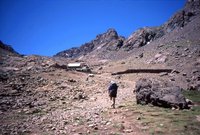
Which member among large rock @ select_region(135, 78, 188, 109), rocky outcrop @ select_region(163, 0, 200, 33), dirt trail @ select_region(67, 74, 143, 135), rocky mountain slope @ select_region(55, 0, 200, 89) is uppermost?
rocky outcrop @ select_region(163, 0, 200, 33)

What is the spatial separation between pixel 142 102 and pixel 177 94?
1988 mm

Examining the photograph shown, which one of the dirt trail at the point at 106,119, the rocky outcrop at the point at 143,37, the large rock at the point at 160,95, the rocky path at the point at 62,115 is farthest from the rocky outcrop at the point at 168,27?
the dirt trail at the point at 106,119

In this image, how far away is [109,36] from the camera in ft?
378

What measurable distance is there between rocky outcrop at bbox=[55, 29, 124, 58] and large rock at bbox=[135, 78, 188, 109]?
78.1 meters

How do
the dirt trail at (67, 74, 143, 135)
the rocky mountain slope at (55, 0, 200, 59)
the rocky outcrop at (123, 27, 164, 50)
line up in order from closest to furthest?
the dirt trail at (67, 74, 143, 135) → the rocky mountain slope at (55, 0, 200, 59) → the rocky outcrop at (123, 27, 164, 50)

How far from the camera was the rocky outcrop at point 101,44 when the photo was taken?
96256mm

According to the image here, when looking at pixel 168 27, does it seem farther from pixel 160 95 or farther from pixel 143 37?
pixel 160 95

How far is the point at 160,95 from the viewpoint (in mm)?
12828

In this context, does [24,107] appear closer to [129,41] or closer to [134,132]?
[134,132]

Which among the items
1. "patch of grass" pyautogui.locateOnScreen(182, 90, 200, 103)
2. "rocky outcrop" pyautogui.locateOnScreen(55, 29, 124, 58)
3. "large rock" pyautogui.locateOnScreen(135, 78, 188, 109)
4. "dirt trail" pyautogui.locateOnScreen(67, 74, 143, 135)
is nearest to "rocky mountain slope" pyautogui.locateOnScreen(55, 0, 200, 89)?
"rocky outcrop" pyautogui.locateOnScreen(55, 29, 124, 58)

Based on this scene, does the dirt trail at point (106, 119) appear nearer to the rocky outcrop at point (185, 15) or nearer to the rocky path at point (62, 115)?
the rocky path at point (62, 115)

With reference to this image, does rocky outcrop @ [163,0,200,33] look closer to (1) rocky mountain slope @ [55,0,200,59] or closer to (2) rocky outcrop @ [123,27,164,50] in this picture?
(1) rocky mountain slope @ [55,0,200,59]

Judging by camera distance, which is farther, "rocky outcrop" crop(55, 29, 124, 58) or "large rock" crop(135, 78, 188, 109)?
"rocky outcrop" crop(55, 29, 124, 58)

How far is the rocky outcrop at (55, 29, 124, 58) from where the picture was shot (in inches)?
3790
